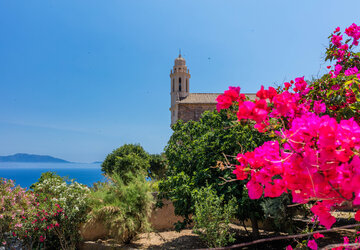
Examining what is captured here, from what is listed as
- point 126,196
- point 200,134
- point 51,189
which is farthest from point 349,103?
point 51,189

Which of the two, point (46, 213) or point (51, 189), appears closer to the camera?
point (46, 213)

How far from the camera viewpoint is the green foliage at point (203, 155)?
6.66m

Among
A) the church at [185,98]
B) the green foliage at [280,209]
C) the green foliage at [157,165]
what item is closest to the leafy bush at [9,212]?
the green foliage at [280,209]

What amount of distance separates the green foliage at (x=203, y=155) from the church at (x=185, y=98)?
55.8ft

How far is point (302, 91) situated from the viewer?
13.1 feet

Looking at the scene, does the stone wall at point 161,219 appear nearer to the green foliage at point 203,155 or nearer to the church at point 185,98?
the green foliage at point 203,155

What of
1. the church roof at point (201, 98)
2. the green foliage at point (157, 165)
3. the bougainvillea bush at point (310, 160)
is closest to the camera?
the bougainvillea bush at point (310, 160)

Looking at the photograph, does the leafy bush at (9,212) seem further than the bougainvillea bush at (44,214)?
Yes

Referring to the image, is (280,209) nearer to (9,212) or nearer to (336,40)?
(336,40)

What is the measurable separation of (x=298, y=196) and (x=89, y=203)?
8431 mm

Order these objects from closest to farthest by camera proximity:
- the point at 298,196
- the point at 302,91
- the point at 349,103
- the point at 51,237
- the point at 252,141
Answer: the point at 298,196, the point at 349,103, the point at 302,91, the point at 252,141, the point at 51,237

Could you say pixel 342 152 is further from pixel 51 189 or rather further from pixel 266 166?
pixel 51 189

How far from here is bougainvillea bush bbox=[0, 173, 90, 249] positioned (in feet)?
23.9

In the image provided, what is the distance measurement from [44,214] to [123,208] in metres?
2.29
